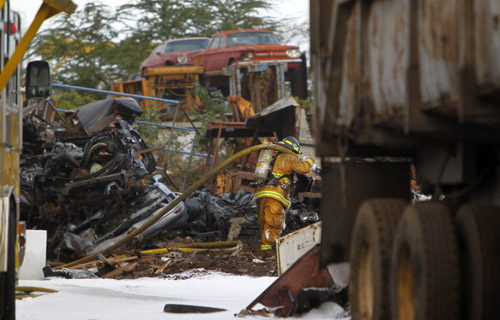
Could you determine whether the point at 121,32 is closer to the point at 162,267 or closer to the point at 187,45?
the point at 187,45

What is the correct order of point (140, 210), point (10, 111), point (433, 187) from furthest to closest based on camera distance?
1. point (140, 210)
2. point (10, 111)
3. point (433, 187)

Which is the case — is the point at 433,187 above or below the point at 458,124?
→ below

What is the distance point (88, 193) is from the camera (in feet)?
46.4

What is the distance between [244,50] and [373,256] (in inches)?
832

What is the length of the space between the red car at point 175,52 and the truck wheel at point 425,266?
2477 centimetres

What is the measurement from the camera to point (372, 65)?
182 inches

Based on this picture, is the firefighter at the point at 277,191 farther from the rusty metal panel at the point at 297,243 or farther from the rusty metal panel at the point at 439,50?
the rusty metal panel at the point at 439,50

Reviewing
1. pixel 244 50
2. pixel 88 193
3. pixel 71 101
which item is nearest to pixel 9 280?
pixel 88 193

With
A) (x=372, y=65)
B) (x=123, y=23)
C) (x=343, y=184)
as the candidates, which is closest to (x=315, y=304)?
(x=343, y=184)

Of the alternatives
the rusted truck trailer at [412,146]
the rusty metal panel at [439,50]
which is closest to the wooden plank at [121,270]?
the rusted truck trailer at [412,146]

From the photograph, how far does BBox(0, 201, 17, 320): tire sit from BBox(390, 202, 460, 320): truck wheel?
3.52 meters

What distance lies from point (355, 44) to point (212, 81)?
23.9 meters

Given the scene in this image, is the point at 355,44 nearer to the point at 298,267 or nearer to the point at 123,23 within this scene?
the point at 298,267

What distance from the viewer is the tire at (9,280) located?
6.89 m
